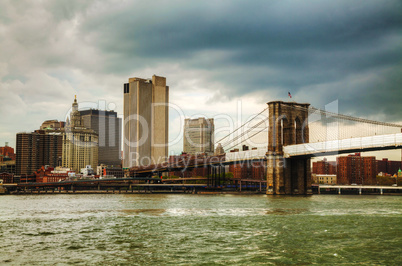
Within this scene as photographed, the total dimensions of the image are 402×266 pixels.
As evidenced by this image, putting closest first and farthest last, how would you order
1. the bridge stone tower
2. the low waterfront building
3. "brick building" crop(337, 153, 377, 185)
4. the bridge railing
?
the bridge stone tower → the bridge railing → "brick building" crop(337, 153, 377, 185) → the low waterfront building

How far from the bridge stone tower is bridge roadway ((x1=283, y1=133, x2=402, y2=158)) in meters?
2.18

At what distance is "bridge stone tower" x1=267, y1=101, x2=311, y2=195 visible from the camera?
7494 centimetres

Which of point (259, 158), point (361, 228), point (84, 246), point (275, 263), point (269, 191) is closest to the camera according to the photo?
point (275, 263)

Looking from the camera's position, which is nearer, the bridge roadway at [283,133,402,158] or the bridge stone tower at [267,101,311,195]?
the bridge roadway at [283,133,402,158]

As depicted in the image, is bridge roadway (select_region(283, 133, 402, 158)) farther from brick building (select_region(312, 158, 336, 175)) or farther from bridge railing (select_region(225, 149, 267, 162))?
brick building (select_region(312, 158, 336, 175))

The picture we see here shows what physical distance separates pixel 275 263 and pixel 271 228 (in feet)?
32.8

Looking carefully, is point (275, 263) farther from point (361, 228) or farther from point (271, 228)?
point (361, 228)

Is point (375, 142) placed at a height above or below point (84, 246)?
above

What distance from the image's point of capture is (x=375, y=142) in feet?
196

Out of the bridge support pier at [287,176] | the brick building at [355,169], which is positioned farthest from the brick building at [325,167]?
the bridge support pier at [287,176]

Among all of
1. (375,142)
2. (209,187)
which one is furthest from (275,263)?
(209,187)

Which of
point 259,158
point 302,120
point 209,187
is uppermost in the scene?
point 302,120

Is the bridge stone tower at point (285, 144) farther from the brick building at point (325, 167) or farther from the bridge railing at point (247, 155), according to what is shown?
the brick building at point (325, 167)

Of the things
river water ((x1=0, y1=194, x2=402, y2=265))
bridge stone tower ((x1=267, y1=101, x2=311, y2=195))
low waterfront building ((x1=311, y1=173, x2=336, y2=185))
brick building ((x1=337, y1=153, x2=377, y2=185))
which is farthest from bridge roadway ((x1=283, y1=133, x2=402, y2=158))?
low waterfront building ((x1=311, y1=173, x2=336, y2=185))
